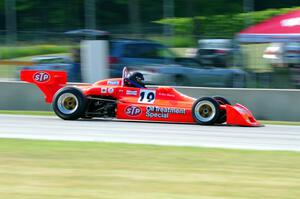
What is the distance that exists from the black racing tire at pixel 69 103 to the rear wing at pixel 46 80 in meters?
0.83

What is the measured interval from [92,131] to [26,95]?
19.2 ft

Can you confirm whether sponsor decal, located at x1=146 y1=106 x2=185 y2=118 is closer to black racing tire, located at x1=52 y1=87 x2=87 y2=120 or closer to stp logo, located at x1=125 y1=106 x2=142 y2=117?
stp logo, located at x1=125 y1=106 x2=142 y2=117

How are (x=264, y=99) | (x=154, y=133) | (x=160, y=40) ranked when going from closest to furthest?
(x=154, y=133), (x=264, y=99), (x=160, y=40)

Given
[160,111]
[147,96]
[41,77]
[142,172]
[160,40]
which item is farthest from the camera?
[160,40]

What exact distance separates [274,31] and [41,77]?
6.70 meters

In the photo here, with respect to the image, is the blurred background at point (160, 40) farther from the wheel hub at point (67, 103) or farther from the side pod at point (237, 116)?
the wheel hub at point (67, 103)

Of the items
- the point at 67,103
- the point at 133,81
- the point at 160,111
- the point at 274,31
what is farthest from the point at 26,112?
the point at 274,31

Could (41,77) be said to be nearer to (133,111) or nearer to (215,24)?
(133,111)

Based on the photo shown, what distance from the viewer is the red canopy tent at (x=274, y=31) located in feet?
60.3

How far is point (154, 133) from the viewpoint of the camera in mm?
12555

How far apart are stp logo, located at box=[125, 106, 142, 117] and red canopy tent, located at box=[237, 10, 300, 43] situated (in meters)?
4.69

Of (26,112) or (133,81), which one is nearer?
(133,81)

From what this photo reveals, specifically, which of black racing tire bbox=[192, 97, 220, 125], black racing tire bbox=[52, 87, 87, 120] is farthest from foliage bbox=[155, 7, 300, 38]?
black racing tire bbox=[52, 87, 87, 120]

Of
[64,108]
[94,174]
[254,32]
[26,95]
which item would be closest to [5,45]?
[26,95]
